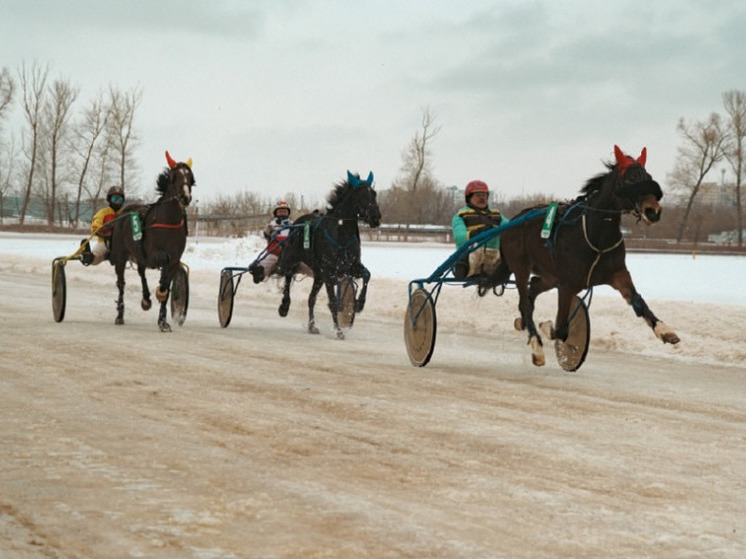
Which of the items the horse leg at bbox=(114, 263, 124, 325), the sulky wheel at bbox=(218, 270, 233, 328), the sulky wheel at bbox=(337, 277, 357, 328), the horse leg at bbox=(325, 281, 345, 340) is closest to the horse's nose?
the horse leg at bbox=(325, 281, 345, 340)

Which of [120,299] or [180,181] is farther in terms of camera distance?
[120,299]

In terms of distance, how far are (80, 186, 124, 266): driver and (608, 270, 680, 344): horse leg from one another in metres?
7.97

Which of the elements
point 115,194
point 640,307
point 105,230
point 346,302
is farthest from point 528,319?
point 115,194

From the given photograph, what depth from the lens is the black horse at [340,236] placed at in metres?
13.4

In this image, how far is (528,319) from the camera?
10469mm

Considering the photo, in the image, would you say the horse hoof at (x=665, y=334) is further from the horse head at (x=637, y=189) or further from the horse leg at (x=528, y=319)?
the horse leg at (x=528, y=319)

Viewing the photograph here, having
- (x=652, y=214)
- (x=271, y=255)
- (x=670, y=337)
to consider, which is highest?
(x=652, y=214)

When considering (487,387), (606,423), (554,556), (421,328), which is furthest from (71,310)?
(554,556)

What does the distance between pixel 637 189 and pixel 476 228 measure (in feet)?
8.70

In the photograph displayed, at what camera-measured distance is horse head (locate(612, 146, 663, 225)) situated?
28.1 ft

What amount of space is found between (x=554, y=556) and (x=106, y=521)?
1.80 meters

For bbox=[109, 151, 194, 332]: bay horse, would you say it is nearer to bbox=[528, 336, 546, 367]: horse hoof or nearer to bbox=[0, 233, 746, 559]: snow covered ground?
bbox=[0, 233, 746, 559]: snow covered ground

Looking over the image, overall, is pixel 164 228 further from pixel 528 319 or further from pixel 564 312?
pixel 564 312

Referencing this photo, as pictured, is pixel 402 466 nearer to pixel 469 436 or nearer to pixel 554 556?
pixel 469 436
